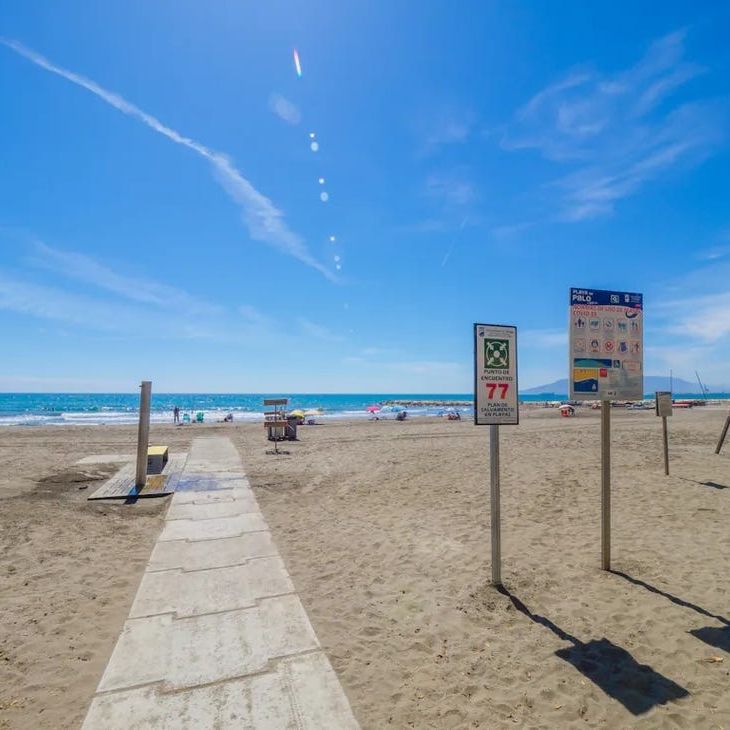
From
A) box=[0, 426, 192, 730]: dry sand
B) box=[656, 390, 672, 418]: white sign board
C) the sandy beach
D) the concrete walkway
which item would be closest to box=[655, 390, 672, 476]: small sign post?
box=[656, 390, 672, 418]: white sign board

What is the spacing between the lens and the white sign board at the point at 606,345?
5066 millimetres

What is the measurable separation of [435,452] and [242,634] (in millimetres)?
12493

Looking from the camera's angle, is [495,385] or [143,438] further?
[143,438]

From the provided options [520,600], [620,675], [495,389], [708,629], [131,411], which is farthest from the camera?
[131,411]

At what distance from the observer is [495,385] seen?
4688 millimetres

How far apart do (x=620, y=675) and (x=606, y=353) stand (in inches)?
126

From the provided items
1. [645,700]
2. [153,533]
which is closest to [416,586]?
[645,700]

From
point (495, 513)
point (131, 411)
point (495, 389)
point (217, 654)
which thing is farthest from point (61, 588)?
point (131, 411)

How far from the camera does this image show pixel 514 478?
10.9 metres

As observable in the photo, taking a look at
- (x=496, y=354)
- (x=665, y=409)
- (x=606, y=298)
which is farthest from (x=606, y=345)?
(x=665, y=409)

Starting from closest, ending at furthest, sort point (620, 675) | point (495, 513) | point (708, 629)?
1. point (620, 675)
2. point (708, 629)
3. point (495, 513)

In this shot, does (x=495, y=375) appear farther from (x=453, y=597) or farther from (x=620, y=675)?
(x=620, y=675)

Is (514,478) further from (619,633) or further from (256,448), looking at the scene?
(256,448)

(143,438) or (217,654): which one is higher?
(143,438)
